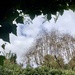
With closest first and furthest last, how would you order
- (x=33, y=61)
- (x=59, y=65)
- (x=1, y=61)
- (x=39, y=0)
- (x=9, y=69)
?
(x=1, y=61), (x=39, y=0), (x=9, y=69), (x=59, y=65), (x=33, y=61)

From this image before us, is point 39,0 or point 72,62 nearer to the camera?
point 39,0

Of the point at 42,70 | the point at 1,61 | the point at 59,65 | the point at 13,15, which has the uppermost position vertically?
the point at 59,65

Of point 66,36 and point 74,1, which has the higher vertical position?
point 66,36

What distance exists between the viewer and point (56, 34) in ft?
82.6

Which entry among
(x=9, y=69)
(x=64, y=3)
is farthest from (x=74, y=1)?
(x=9, y=69)

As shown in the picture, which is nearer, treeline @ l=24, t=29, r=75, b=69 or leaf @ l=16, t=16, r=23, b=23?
leaf @ l=16, t=16, r=23, b=23

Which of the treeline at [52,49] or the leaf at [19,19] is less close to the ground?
the treeline at [52,49]

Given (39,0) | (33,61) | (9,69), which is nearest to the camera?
(39,0)

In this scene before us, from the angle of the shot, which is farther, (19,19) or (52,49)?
(52,49)

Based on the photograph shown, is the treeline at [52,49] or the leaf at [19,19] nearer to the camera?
the leaf at [19,19]

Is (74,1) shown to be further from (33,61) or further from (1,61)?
(33,61)

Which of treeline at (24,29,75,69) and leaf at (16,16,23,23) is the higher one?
treeline at (24,29,75,69)

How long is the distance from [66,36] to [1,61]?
24.1 m

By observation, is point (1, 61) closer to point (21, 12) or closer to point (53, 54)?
point (21, 12)
